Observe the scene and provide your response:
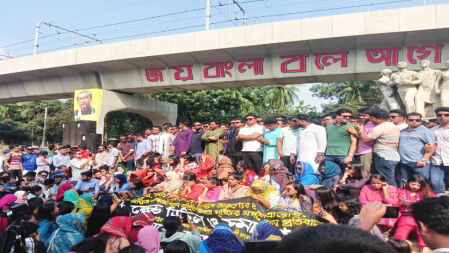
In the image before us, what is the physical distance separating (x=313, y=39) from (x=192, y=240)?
761 centimetres

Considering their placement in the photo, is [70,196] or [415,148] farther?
[70,196]

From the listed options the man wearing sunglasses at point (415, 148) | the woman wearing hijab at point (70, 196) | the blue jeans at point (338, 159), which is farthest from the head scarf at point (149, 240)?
the man wearing sunglasses at point (415, 148)

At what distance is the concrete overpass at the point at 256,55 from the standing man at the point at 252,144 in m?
3.98

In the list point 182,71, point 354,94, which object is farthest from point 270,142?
point 354,94

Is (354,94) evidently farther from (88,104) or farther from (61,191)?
(61,191)

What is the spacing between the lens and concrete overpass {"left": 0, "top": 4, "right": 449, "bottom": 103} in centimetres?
882

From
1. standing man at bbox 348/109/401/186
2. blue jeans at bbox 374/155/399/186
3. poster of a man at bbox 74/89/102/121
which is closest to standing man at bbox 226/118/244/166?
standing man at bbox 348/109/401/186

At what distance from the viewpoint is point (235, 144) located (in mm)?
7766

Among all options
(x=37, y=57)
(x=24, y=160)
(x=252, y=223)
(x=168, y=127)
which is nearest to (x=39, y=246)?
(x=252, y=223)

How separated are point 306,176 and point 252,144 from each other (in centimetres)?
166

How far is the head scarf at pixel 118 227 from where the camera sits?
136 inches

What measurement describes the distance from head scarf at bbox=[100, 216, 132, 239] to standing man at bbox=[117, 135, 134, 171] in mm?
6178

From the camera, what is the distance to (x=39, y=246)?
369 cm

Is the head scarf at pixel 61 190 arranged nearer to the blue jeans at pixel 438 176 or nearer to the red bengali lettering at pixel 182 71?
the blue jeans at pixel 438 176
